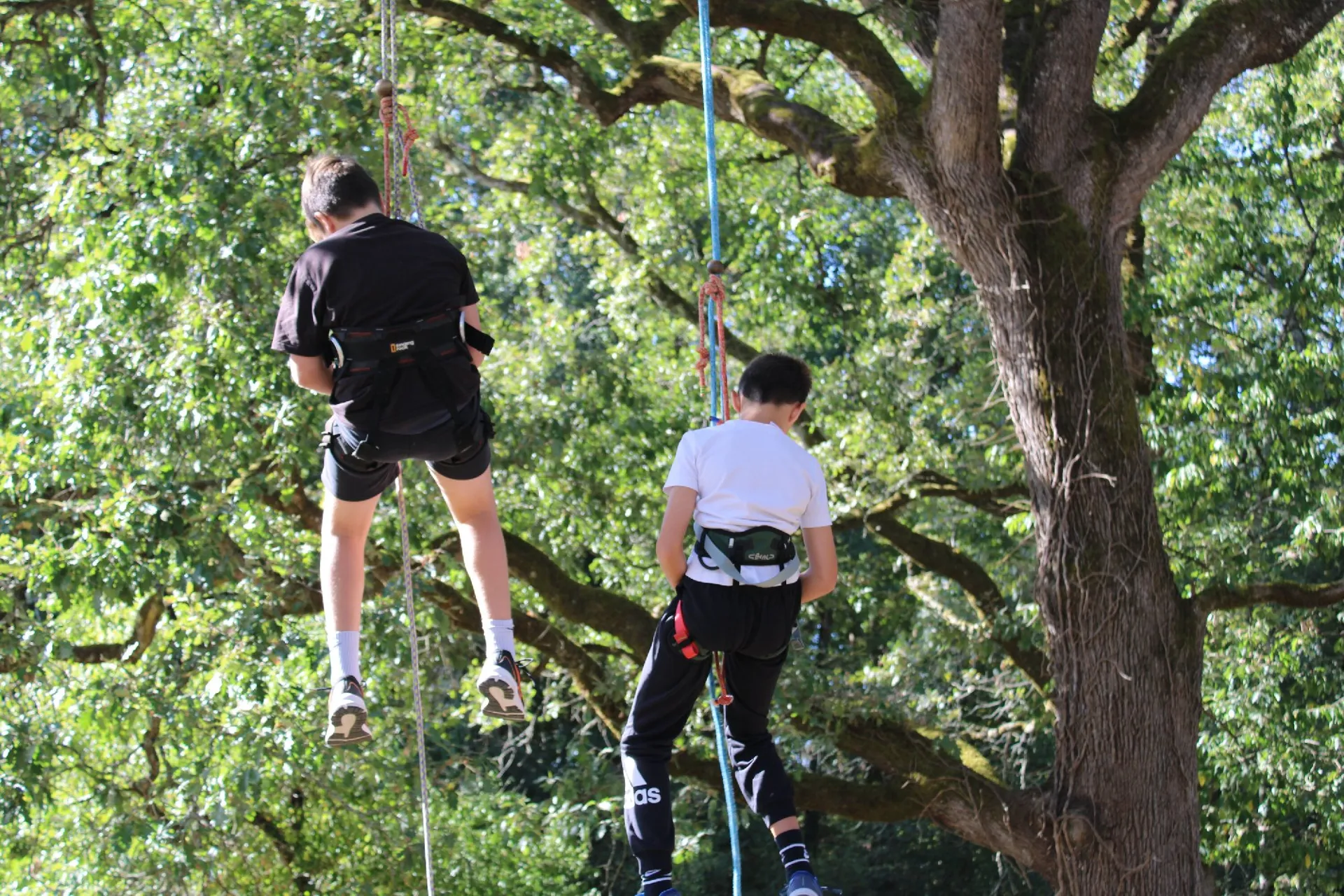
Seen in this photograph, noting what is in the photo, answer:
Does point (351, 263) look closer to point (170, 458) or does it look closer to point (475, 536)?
point (475, 536)

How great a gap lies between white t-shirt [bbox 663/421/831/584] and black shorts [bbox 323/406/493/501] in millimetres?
533

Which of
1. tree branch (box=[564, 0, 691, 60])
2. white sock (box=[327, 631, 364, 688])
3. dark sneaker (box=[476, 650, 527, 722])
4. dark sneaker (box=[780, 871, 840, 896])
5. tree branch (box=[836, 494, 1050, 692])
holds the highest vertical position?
tree branch (box=[564, 0, 691, 60])

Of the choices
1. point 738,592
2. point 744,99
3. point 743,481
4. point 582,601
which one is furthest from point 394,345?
point 582,601

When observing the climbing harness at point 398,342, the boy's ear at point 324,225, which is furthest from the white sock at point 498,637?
the boy's ear at point 324,225

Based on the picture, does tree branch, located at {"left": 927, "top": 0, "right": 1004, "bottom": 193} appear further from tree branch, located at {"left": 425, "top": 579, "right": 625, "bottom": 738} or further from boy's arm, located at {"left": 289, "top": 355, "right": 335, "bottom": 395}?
boy's arm, located at {"left": 289, "top": 355, "right": 335, "bottom": 395}

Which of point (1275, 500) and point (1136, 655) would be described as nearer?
point (1136, 655)

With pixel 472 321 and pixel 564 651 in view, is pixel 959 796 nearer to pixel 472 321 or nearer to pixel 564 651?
pixel 564 651

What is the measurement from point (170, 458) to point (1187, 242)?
21.6 feet

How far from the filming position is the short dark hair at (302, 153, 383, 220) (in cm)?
391

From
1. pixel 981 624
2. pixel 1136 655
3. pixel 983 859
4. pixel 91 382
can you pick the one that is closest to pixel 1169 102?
pixel 1136 655

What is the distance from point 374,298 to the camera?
3775 mm

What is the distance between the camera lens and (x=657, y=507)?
10.8 metres

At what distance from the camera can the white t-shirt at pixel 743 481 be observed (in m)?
4.16

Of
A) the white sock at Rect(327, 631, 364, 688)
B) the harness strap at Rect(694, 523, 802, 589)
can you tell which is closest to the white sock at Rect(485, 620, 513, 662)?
the white sock at Rect(327, 631, 364, 688)
